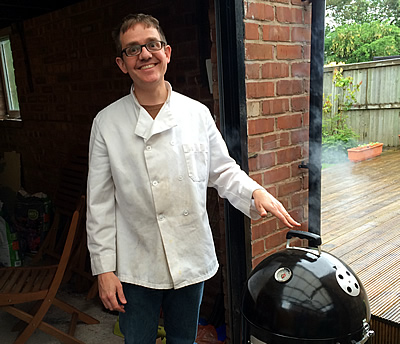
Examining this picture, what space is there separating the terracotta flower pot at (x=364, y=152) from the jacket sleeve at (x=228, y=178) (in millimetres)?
1160

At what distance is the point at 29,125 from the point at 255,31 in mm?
3808

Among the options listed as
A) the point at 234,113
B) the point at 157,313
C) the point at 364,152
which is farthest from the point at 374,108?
the point at 157,313

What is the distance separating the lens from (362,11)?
1968 mm

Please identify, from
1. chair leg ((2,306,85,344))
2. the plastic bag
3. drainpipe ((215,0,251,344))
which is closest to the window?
chair leg ((2,306,85,344))

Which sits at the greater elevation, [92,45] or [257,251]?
[92,45]

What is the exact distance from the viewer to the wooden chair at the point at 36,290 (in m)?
2.62

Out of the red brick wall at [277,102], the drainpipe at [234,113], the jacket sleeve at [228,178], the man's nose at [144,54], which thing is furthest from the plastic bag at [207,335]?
the man's nose at [144,54]

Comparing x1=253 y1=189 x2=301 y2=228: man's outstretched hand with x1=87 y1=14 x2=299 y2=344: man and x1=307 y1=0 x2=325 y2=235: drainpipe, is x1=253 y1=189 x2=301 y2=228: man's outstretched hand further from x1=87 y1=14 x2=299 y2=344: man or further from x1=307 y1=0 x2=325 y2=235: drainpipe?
x1=307 y1=0 x2=325 y2=235: drainpipe

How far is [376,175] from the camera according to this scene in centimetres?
319

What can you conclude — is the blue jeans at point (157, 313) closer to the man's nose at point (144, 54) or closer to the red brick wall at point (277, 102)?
the red brick wall at point (277, 102)

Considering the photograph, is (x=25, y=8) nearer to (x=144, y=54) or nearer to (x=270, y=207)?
(x=144, y=54)

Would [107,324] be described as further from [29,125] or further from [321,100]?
[29,125]

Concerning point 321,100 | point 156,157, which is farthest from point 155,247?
point 321,100

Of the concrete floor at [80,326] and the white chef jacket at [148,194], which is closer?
→ the white chef jacket at [148,194]
